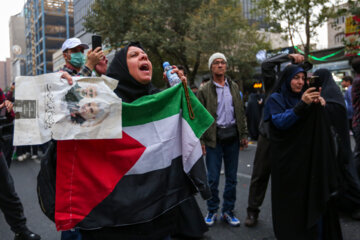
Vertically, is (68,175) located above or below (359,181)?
above

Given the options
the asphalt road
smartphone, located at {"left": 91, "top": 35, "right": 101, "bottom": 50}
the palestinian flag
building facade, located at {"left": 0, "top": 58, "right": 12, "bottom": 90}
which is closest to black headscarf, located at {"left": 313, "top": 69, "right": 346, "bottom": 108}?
the asphalt road

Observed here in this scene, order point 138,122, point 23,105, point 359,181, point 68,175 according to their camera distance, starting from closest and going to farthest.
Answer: point 23,105 → point 68,175 → point 138,122 → point 359,181

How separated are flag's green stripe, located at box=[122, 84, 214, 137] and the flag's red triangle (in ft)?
0.54

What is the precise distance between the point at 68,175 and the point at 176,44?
17.6 metres

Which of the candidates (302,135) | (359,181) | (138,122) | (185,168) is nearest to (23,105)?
(138,122)

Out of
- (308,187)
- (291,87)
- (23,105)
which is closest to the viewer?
(23,105)

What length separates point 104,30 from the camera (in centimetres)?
1992

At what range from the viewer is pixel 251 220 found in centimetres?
369

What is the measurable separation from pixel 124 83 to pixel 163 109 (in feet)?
1.02

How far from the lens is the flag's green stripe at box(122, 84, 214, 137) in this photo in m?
1.91

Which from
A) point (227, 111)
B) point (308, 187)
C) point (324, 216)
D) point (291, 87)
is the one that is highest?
point (291, 87)

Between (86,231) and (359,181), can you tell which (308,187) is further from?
(86,231)

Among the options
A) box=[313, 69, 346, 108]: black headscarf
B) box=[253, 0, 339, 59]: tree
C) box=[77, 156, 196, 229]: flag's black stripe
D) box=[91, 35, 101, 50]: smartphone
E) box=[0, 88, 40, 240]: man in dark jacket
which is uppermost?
box=[253, 0, 339, 59]: tree

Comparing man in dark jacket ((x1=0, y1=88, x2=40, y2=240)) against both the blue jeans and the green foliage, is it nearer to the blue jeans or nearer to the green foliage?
the blue jeans
